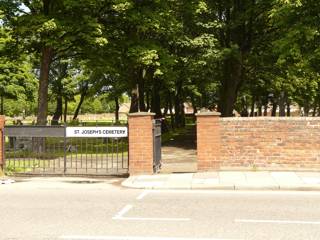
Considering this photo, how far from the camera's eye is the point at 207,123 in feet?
53.6

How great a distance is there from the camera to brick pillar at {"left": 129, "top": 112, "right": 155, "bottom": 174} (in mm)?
16297

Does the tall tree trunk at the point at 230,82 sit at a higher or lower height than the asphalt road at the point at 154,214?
higher

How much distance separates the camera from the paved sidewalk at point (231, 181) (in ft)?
44.6

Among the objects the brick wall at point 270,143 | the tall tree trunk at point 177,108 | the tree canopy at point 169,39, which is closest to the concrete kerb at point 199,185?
the brick wall at point 270,143

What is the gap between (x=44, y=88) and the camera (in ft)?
89.1

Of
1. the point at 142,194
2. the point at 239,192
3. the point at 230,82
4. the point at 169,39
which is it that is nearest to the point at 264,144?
the point at 239,192

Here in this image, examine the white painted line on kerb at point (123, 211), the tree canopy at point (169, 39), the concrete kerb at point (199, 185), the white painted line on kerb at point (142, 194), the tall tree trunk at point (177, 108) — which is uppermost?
the tree canopy at point (169, 39)

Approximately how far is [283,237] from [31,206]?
5437 mm

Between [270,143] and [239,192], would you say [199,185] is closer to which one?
[239,192]

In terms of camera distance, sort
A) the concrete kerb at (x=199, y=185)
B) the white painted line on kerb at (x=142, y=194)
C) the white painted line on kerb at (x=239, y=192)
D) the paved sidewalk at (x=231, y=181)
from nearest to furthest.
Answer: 1. the white painted line on kerb at (x=142, y=194)
2. the white painted line on kerb at (x=239, y=192)
3. the concrete kerb at (x=199, y=185)
4. the paved sidewalk at (x=231, y=181)

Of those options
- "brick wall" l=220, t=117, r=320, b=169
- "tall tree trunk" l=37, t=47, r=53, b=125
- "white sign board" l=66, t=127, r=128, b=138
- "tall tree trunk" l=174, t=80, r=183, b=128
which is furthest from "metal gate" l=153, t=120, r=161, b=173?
"tall tree trunk" l=174, t=80, r=183, b=128

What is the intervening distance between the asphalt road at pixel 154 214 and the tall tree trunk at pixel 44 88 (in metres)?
13.0

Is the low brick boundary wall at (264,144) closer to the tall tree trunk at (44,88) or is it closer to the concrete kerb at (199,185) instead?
the concrete kerb at (199,185)

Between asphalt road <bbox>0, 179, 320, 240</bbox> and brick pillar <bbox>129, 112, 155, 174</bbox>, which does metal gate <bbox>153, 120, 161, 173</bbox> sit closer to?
brick pillar <bbox>129, 112, 155, 174</bbox>
